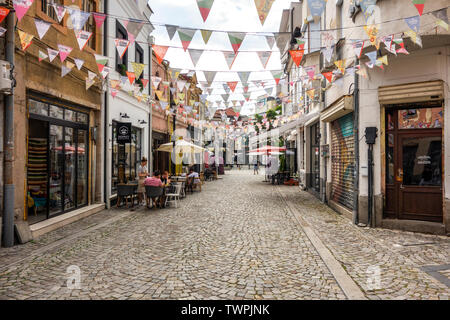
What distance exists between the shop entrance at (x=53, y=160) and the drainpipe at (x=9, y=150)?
1.04 m

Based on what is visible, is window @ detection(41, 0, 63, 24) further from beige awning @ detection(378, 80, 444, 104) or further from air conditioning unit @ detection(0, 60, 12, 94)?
beige awning @ detection(378, 80, 444, 104)

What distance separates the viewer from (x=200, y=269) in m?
4.71

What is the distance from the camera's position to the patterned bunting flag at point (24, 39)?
6.19m

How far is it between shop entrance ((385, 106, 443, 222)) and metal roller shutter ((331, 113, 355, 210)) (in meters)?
1.26

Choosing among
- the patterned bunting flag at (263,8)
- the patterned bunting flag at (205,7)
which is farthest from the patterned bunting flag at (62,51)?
the patterned bunting flag at (263,8)

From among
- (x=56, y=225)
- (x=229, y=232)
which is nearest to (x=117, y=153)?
(x=56, y=225)

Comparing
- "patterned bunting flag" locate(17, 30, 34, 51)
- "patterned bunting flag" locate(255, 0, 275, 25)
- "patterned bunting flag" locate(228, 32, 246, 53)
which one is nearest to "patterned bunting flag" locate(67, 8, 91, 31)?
"patterned bunting flag" locate(17, 30, 34, 51)

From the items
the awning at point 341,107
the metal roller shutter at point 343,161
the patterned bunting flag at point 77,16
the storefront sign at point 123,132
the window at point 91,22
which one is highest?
the window at point 91,22

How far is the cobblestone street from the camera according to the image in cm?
394

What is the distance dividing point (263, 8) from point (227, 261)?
15.1 feet

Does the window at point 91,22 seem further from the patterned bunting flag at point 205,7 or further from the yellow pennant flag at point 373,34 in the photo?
the yellow pennant flag at point 373,34

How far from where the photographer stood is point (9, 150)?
20.2 ft
